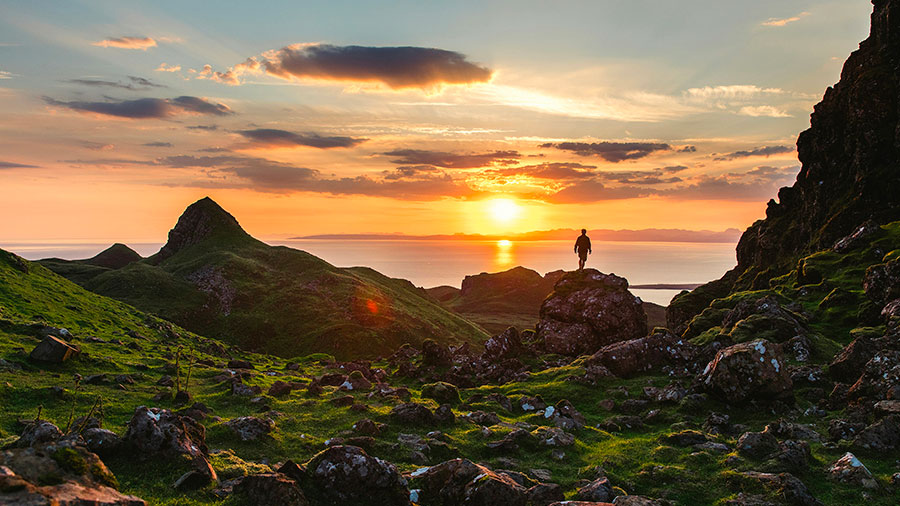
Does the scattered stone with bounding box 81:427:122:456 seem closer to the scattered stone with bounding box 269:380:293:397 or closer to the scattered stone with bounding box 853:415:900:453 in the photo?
the scattered stone with bounding box 269:380:293:397

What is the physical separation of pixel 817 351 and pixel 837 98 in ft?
206

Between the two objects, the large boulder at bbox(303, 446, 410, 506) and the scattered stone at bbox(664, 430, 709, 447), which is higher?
the large boulder at bbox(303, 446, 410, 506)

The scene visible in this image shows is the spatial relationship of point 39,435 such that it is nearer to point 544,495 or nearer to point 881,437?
point 544,495

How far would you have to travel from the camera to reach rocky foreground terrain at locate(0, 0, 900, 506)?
15.9 meters

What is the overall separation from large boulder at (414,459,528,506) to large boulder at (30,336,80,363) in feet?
89.8

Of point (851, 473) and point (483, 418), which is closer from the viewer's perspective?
point (851, 473)

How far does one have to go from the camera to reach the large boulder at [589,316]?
54.9 metres

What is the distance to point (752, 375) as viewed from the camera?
28297 millimetres

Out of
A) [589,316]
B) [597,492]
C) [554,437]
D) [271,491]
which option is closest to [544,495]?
[597,492]

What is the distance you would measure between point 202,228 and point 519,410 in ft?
513

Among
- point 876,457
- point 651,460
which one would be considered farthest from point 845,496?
point 651,460

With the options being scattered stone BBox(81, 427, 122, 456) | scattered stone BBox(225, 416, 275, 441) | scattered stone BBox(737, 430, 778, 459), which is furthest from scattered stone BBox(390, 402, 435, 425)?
scattered stone BBox(737, 430, 778, 459)

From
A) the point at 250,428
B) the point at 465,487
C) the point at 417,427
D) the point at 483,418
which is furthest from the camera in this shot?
the point at 483,418

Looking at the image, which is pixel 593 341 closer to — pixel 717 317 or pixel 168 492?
pixel 717 317
